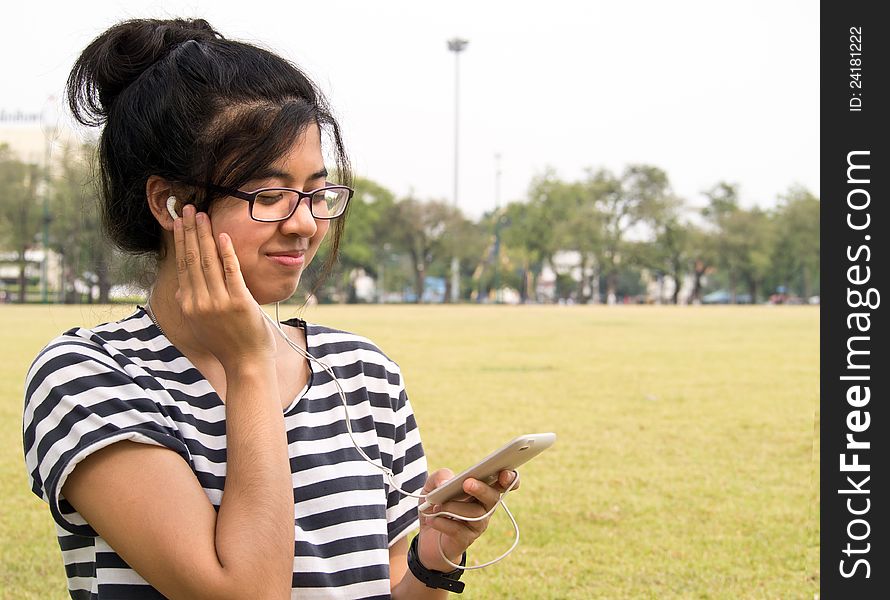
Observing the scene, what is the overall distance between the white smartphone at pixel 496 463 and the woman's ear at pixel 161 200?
2.28 ft

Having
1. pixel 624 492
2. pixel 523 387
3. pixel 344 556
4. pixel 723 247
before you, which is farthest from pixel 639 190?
pixel 344 556

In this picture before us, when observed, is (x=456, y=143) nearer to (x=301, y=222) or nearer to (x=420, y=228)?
(x=420, y=228)

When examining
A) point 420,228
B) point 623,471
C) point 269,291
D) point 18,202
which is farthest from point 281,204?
point 420,228

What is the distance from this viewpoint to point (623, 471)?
7789mm

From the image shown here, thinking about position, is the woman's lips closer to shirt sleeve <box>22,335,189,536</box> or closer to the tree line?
shirt sleeve <box>22,335,189,536</box>

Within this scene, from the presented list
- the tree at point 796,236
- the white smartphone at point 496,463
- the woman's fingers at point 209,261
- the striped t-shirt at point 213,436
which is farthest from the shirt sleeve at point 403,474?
the tree at point 796,236

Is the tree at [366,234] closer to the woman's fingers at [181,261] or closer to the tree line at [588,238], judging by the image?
the tree line at [588,238]

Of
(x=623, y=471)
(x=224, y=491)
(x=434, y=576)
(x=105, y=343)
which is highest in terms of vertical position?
(x=105, y=343)

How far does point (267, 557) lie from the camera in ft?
5.40

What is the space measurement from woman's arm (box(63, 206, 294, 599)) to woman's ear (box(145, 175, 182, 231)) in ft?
0.57

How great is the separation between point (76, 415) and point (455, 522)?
2.33 feet

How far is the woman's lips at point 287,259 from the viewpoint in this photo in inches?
75.4

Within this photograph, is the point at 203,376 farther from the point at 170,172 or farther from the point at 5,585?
the point at 5,585

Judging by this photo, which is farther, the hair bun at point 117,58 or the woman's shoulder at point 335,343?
the woman's shoulder at point 335,343
